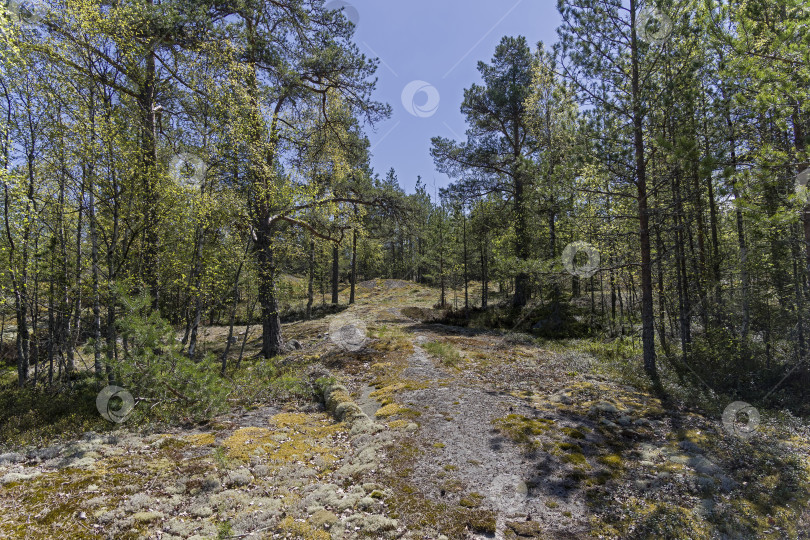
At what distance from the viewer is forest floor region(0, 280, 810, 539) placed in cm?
420

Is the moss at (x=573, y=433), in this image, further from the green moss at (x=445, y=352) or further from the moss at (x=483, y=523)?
the green moss at (x=445, y=352)

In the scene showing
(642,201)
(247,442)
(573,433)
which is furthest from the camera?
(642,201)

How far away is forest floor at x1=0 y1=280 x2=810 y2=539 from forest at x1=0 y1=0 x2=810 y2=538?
0.05 metres

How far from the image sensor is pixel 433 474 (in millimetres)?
5391

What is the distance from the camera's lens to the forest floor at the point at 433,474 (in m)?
4.20

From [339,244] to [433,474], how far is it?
11.4 metres

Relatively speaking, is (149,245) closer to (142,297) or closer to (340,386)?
(142,297)

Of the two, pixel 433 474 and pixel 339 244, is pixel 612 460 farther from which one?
pixel 339 244

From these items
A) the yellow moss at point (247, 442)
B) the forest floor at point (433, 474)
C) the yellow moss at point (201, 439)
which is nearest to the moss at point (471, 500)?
the forest floor at point (433, 474)

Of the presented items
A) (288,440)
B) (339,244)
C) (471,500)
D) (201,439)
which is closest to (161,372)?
(201,439)

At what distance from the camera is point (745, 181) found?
6652mm

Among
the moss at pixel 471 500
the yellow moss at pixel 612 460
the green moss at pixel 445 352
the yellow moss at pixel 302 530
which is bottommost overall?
the yellow moss at pixel 612 460

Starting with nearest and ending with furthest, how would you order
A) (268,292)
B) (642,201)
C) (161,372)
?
(161,372) → (642,201) → (268,292)

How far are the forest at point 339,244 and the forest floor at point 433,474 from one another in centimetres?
5
